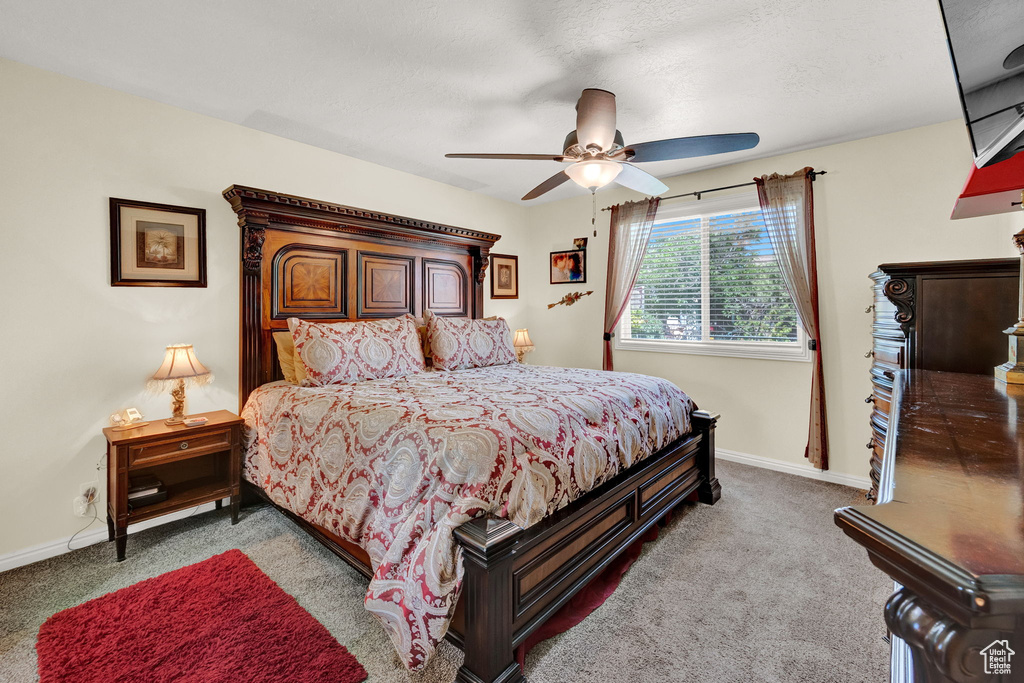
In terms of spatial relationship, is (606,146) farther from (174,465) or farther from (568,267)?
(174,465)

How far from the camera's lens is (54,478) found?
2.42 meters

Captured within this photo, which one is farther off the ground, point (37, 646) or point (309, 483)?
point (309, 483)

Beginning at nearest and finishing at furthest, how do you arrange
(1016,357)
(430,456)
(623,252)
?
(1016,357), (430,456), (623,252)

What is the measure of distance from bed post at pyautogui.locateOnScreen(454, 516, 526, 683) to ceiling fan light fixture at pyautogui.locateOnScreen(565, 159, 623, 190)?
1.92 meters

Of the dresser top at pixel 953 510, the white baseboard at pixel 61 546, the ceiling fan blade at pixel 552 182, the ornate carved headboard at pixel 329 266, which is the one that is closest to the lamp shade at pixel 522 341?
the ornate carved headboard at pixel 329 266

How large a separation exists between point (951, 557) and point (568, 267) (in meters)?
4.76

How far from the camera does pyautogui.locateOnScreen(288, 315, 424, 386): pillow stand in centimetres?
277

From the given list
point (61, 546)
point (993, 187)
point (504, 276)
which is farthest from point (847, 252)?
point (61, 546)

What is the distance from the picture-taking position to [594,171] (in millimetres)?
2502

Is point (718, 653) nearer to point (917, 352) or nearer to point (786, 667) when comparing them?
point (786, 667)

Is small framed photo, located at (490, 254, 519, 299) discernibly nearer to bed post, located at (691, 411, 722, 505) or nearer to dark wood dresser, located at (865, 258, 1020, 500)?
bed post, located at (691, 411, 722, 505)

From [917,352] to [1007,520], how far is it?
2.31m

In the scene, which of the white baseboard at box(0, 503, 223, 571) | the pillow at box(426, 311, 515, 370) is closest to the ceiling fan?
the pillow at box(426, 311, 515, 370)

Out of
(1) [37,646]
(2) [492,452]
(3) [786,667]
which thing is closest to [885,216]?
(3) [786,667]
